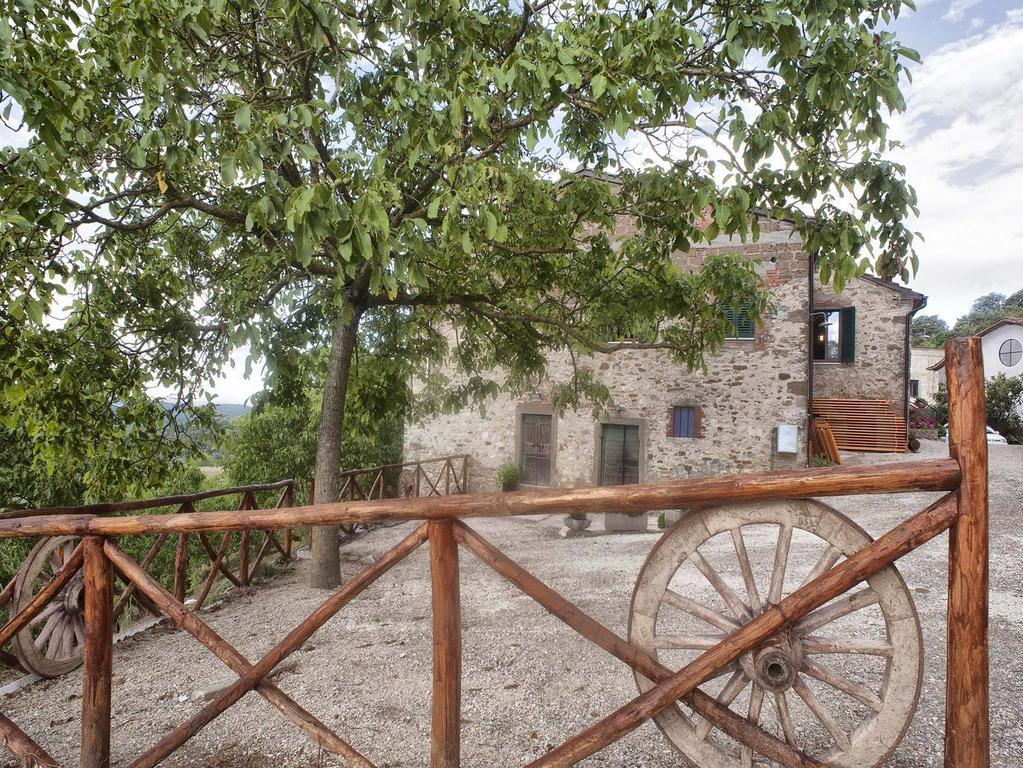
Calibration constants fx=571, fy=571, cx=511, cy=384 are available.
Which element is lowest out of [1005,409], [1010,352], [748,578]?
[748,578]

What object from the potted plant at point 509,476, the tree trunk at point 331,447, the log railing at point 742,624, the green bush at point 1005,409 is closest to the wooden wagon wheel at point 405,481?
the potted plant at point 509,476

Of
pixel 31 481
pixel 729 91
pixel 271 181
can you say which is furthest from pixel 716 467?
pixel 31 481

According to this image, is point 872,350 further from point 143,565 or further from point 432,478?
point 143,565

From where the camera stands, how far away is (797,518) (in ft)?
5.10

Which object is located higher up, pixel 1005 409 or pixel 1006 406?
pixel 1006 406

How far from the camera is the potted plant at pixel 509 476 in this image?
1234cm

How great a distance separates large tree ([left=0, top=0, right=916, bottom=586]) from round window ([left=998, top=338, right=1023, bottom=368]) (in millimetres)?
28806

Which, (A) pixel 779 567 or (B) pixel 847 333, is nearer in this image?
(A) pixel 779 567

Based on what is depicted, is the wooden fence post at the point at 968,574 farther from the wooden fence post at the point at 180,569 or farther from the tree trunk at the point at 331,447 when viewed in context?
the tree trunk at the point at 331,447

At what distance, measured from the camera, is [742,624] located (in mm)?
1659

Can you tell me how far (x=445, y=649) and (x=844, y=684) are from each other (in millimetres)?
1150

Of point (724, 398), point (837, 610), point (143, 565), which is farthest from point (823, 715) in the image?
point (724, 398)

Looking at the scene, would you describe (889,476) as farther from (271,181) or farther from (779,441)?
(779,441)

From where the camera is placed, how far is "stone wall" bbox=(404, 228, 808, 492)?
10438 millimetres
